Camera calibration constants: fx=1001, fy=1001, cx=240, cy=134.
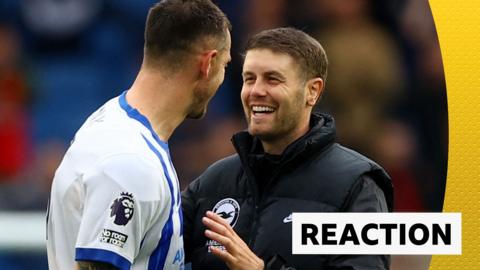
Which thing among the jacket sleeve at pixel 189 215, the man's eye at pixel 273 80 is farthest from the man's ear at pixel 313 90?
the jacket sleeve at pixel 189 215

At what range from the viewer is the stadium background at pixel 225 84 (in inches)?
251

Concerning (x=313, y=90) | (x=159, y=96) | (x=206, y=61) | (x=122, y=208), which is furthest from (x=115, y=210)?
(x=313, y=90)

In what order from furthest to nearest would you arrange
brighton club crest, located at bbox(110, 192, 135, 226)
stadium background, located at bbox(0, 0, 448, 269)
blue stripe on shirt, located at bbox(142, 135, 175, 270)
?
stadium background, located at bbox(0, 0, 448, 269), blue stripe on shirt, located at bbox(142, 135, 175, 270), brighton club crest, located at bbox(110, 192, 135, 226)

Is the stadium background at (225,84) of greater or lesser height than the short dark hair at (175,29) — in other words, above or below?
above

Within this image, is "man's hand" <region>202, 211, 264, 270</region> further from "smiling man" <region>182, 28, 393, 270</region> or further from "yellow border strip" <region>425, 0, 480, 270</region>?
"yellow border strip" <region>425, 0, 480, 270</region>

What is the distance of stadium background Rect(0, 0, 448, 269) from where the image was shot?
20.9 feet

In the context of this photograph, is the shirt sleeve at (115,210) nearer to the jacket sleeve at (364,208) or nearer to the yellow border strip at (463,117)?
the jacket sleeve at (364,208)

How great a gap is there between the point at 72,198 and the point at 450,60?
1.80m

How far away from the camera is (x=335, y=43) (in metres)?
6.68

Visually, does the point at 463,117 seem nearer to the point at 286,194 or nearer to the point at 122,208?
the point at 286,194

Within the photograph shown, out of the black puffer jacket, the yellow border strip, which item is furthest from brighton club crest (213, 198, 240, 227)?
the yellow border strip

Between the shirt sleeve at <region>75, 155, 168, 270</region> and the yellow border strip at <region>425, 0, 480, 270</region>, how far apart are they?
1.57 m

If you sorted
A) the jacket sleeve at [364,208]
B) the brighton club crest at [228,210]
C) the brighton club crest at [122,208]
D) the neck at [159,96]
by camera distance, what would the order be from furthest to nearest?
the brighton club crest at [228,210]
the jacket sleeve at [364,208]
the neck at [159,96]
the brighton club crest at [122,208]

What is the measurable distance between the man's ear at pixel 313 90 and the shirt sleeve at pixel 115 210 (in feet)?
3.30
